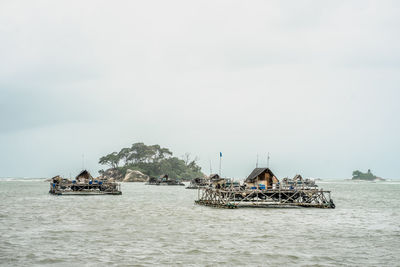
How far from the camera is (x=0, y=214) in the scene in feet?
138

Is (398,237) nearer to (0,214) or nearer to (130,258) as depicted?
(130,258)

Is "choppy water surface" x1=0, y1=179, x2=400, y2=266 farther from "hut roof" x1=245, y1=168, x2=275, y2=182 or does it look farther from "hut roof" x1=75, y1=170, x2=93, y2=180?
"hut roof" x1=75, y1=170, x2=93, y2=180

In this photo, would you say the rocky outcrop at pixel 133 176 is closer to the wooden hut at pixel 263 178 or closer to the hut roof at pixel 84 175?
the hut roof at pixel 84 175

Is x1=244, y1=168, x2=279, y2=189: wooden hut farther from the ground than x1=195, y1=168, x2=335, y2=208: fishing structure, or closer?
farther from the ground

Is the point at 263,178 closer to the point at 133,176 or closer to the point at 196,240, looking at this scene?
the point at 196,240

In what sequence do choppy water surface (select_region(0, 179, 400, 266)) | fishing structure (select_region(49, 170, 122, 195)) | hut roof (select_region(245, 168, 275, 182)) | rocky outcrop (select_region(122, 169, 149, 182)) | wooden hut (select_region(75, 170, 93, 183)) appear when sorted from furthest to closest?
rocky outcrop (select_region(122, 169, 149, 182)) → wooden hut (select_region(75, 170, 93, 183)) → fishing structure (select_region(49, 170, 122, 195)) → hut roof (select_region(245, 168, 275, 182)) → choppy water surface (select_region(0, 179, 400, 266))

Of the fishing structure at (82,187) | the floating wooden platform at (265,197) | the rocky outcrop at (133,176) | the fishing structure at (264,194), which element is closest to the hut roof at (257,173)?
the fishing structure at (264,194)

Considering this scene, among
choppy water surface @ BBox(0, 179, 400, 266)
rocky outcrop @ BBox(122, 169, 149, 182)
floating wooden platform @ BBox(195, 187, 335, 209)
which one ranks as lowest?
choppy water surface @ BBox(0, 179, 400, 266)

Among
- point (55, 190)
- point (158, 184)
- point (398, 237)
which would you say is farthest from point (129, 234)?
point (158, 184)

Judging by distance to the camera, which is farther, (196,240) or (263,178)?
(263,178)

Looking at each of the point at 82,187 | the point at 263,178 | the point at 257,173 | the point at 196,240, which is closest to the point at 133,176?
the point at 82,187

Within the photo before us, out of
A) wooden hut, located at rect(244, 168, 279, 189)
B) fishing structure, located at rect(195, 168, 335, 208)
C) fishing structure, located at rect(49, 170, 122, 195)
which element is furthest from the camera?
fishing structure, located at rect(49, 170, 122, 195)

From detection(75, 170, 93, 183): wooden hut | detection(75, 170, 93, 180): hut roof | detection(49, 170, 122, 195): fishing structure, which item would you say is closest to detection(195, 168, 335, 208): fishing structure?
detection(49, 170, 122, 195): fishing structure

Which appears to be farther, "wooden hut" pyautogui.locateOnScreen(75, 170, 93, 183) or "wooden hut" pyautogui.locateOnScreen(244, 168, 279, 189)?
"wooden hut" pyautogui.locateOnScreen(75, 170, 93, 183)
